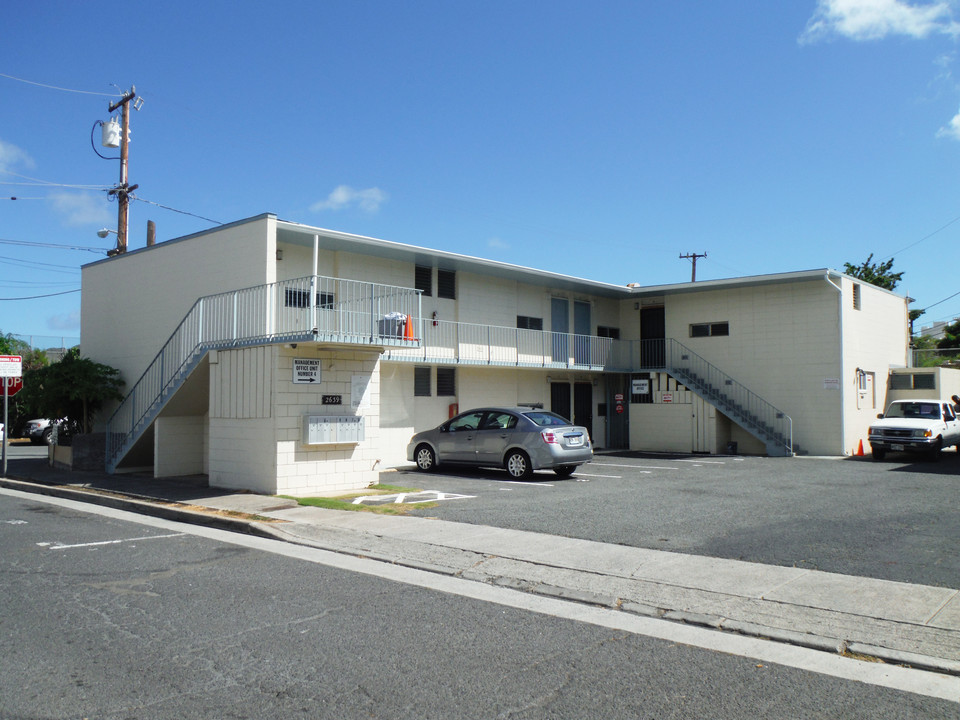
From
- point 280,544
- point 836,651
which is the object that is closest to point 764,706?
point 836,651

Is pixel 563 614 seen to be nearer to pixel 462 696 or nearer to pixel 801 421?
pixel 462 696

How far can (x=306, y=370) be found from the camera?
13.5 meters

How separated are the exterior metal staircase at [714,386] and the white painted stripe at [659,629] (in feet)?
58.1

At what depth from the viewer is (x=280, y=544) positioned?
9.37 metres

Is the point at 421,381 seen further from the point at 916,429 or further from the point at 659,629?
the point at 659,629

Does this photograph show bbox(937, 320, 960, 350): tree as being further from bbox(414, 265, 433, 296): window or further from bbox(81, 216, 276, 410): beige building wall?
bbox(81, 216, 276, 410): beige building wall

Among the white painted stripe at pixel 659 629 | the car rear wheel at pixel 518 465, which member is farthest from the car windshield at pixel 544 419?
the white painted stripe at pixel 659 629

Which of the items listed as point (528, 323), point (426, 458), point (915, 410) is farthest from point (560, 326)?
point (915, 410)

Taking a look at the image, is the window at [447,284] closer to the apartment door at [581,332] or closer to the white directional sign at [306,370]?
the apartment door at [581,332]

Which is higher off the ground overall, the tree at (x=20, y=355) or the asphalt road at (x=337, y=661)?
the tree at (x=20, y=355)

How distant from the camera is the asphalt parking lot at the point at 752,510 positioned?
834 cm

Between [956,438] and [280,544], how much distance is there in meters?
19.9

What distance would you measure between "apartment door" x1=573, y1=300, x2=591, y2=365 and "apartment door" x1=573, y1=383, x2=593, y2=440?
1093 millimetres

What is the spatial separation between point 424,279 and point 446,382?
295 cm
